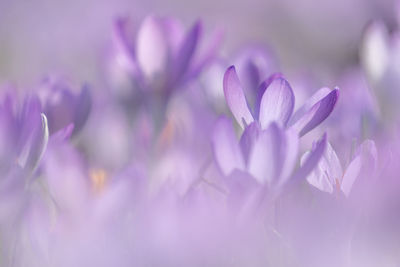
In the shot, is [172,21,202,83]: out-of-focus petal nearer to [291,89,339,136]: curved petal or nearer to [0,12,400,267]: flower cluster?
[0,12,400,267]: flower cluster

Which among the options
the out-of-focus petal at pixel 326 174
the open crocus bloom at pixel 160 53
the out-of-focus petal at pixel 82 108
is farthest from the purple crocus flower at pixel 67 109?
the out-of-focus petal at pixel 326 174

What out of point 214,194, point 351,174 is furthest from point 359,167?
point 214,194

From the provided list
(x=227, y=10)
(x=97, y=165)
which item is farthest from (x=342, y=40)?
(x=97, y=165)

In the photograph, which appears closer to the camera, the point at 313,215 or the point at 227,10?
the point at 313,215

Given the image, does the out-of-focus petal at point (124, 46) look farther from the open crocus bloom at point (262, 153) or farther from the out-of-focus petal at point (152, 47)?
the open crocus bloom at point (262, 153)

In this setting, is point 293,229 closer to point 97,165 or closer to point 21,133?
point 21,133

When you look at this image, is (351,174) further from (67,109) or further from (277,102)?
(67,109)
